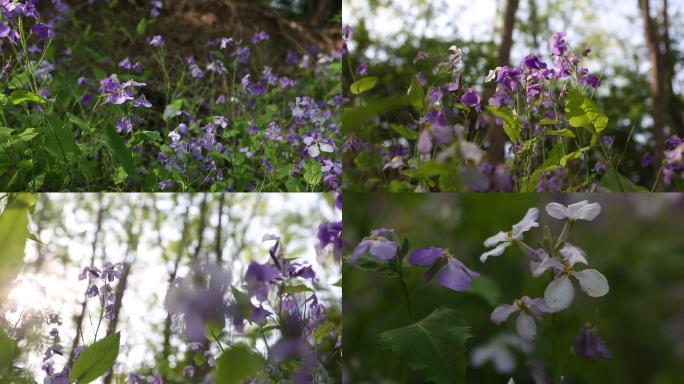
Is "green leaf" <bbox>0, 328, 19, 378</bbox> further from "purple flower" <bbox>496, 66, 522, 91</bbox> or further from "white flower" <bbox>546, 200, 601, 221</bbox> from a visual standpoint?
"purple flower" <bbox>496, 66, 522, 91</bbox>

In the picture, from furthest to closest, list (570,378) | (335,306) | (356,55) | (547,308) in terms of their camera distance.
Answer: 1. (356,55)
2. (335,306)
3. (570,378)
4. (547,308)

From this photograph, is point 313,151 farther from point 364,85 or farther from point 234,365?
point 234,365

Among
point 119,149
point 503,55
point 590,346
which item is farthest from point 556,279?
point 503,55

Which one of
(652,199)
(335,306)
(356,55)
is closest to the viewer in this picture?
(335,306)

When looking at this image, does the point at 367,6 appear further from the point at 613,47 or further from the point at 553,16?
the point at 613,47

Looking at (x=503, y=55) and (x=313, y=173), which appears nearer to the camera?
(x=313, y=173)

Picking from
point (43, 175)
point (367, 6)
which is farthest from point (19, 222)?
point (367, 6)

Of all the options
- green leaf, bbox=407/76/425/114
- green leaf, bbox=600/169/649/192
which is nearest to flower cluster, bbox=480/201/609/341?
green leaf, bbox=407/76/425/114
